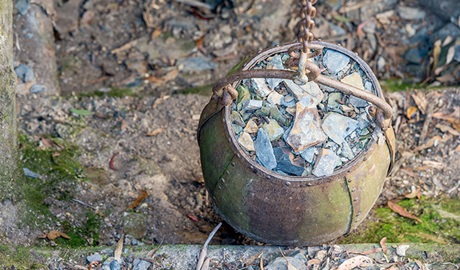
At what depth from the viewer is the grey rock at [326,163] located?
3.21 metres

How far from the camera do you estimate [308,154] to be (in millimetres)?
3232

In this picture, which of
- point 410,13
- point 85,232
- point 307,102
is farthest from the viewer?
point 410,13

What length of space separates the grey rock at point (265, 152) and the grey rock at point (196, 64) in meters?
2.21

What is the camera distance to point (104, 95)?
4.97m

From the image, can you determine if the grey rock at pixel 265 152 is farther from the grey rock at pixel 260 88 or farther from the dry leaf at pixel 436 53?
the dry leaf at pixel 436 53

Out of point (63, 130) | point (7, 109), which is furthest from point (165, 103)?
point (7, 109)

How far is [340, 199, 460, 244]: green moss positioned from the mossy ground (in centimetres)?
153

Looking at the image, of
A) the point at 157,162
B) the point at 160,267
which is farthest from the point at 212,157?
the point at 157,162

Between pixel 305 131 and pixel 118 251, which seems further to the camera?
pixel 118 251

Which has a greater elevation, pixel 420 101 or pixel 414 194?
pixel 420 101

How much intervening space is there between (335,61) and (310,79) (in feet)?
1.66

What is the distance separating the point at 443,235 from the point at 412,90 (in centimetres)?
129

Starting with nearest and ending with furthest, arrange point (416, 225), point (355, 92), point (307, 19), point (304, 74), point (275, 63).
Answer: point (307, 19)
point (304, 74)
point (355, 92)
point (275, 63)
point (416, 225)

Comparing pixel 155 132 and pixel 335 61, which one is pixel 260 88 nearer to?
pixel 335 61
